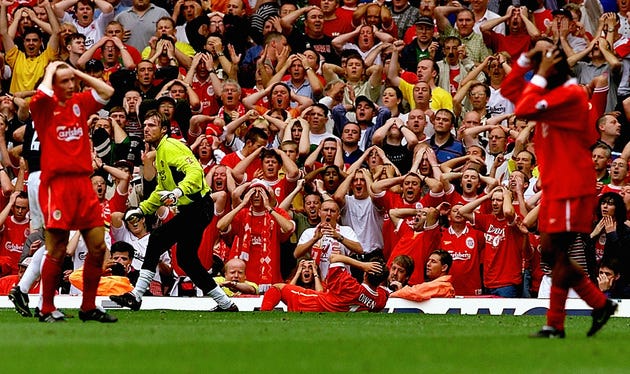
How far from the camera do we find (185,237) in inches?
623

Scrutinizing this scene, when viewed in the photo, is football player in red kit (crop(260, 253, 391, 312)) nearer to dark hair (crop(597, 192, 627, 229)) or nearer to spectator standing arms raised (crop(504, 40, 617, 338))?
dark hair (crop(597, 192, 627, 229))

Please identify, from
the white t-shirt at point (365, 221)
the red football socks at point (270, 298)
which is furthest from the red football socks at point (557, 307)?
the white t-shirt at point (365, 221)

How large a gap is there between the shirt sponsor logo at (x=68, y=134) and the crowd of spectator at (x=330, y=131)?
2.59m

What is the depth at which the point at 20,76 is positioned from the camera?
23.0m

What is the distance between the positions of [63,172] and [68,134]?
37cm

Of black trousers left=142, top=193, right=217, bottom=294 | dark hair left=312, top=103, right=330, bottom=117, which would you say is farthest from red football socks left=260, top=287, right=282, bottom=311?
dark hair left=312, top=103, right=330, bottom=117

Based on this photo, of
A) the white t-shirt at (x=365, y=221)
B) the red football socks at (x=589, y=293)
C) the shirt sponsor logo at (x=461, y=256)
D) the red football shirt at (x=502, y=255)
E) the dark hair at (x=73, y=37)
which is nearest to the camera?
the red football socks at (x=589, y=293)

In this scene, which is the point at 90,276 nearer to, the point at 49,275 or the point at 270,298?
the point at 49,275

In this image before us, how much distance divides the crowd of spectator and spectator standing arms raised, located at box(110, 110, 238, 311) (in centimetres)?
87

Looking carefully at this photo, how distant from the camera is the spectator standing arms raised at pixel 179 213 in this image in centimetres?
1571

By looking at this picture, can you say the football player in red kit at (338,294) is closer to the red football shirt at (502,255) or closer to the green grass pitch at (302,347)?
the red football shirt at (502,255)

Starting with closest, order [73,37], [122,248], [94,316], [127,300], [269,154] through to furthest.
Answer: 1. [94,316]
2. [127,300]
3. [122,248]
4. [269,154]
5. [73,37]

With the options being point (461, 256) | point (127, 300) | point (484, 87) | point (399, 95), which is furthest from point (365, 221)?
Answer: point (127, 300)

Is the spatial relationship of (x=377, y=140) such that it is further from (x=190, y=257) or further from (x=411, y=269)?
(x=190, y=257)
